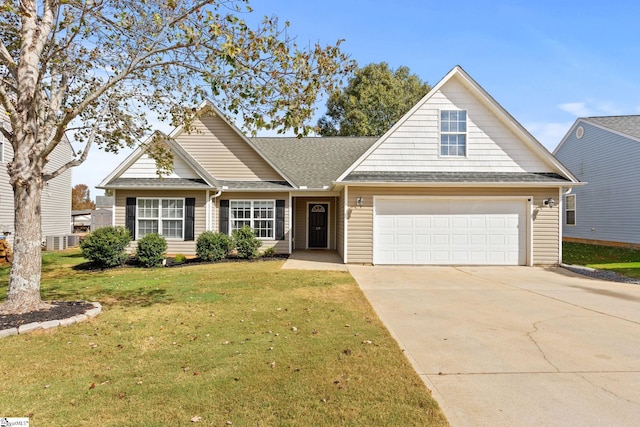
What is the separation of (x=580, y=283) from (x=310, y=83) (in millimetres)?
8567

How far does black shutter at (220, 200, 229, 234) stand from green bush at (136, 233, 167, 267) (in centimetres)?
289

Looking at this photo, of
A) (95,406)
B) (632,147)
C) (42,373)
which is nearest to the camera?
(95,406)

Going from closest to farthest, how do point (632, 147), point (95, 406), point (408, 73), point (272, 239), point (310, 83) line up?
point (95, 406)
point (310, 83)
point (272, 239)
point (632, 147)
point (408, 73)

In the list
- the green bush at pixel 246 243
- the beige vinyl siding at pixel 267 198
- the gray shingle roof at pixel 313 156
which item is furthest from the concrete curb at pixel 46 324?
the gray shingle roof at pixel 313 156

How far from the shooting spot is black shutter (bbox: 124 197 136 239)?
541 inches

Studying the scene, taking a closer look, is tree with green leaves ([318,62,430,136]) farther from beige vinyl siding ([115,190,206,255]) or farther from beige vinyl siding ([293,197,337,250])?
beige vinyl siding ([115,190,206,255])

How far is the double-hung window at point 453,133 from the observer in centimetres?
1221

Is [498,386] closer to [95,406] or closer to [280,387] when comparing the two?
[280,387]

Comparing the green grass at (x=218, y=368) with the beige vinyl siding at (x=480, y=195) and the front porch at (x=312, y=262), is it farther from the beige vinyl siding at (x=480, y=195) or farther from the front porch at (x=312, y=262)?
the beige vinyl siding at (x=480, y=195)

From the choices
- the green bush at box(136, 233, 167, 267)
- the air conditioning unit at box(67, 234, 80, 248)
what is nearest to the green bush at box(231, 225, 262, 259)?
the green bush at box(136, 233, 167, 267)

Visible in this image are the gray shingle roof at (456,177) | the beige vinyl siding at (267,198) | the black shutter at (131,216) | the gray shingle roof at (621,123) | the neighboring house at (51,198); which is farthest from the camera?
the gray shingle roof at (621,123)

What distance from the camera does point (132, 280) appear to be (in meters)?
9.36

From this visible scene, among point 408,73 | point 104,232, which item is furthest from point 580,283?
point 408,73

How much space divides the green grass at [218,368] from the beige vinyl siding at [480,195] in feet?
16.6
